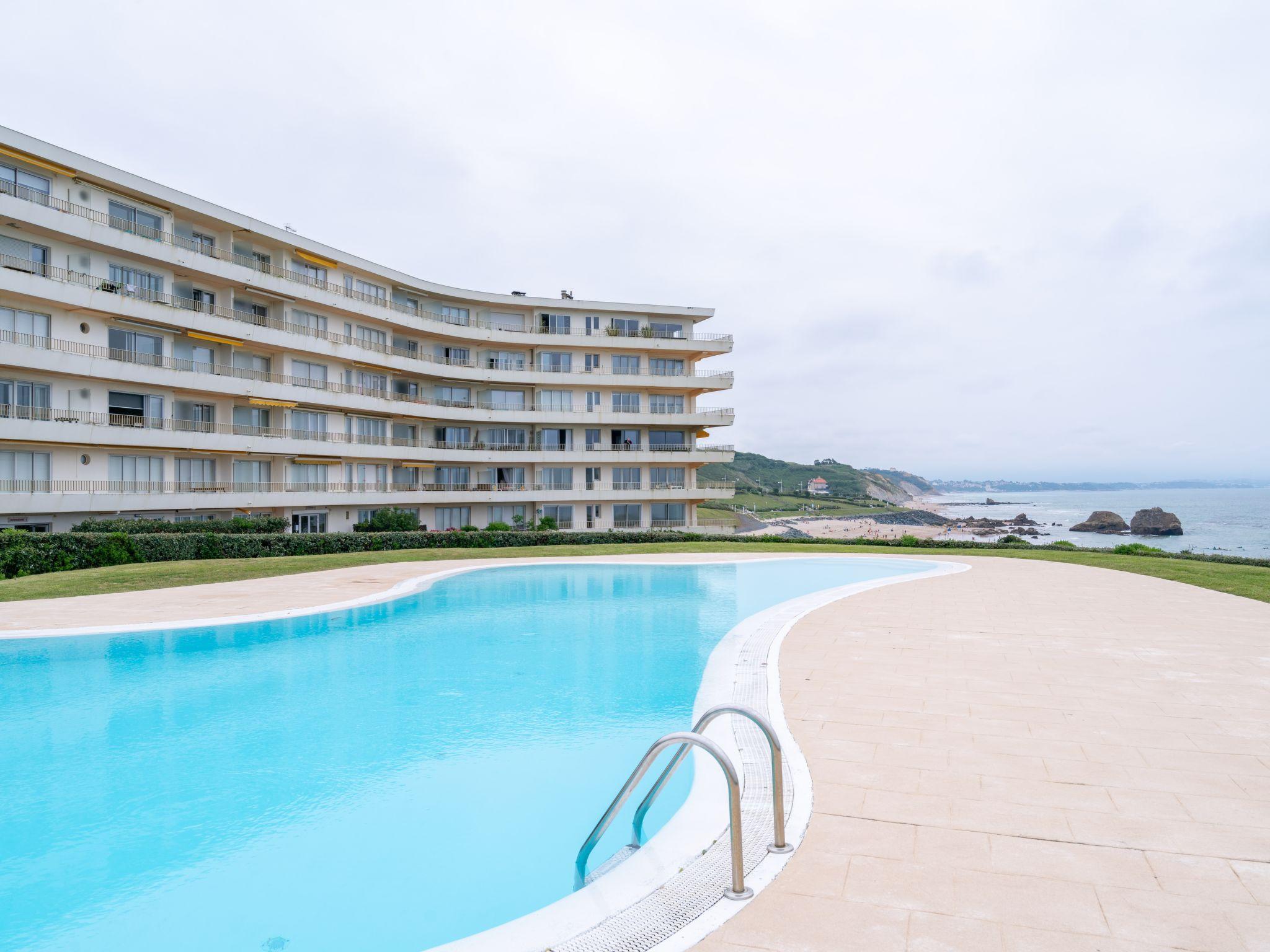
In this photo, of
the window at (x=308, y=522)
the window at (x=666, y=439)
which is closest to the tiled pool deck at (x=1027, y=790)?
the window at (x=308, y=522)

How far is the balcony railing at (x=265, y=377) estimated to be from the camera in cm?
2588

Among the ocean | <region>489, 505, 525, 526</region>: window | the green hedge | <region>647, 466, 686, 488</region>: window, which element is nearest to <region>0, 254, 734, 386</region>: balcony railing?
<region>647, 466, 686, 488</region>: window

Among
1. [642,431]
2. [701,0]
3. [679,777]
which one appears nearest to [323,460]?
[642,431]

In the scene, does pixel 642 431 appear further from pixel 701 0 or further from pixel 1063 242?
pixel 701 0

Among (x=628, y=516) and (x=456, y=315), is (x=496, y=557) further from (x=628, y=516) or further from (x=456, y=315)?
(x=456, y=315)

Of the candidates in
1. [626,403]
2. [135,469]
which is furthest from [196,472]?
[626,403]

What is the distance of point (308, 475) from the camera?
119 ft

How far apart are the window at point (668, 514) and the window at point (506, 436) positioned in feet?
32.2

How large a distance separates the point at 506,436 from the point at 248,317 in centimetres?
1687

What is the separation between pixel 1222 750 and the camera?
20.4 feet

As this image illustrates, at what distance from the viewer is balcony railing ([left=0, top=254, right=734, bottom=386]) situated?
25.7 metres

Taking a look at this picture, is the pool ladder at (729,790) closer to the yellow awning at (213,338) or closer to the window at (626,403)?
the yellow awning at (213,338)

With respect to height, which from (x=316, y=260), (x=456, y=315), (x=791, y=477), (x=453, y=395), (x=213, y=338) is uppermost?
(x=316, y=260)

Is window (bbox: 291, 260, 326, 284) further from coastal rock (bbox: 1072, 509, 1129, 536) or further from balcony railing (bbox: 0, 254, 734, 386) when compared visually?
coastal rock (bbox: 1072, 509, 1129, 536)
